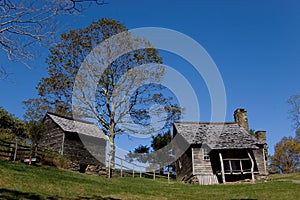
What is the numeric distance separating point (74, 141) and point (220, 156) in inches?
547

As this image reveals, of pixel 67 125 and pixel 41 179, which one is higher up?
pixel 67 125

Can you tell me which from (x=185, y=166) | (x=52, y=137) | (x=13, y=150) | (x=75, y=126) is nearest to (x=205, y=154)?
(x=185, y=166)

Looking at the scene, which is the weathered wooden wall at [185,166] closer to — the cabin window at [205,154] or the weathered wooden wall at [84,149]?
the cabin window at [205,154]

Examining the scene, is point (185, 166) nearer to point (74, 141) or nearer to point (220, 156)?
point (220, 156)

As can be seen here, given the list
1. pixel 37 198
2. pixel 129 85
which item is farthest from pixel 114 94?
pixel 37 198

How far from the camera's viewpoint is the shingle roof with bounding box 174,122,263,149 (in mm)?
27545

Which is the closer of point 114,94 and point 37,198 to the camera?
point 37,198

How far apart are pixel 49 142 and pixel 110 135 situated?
21.6 ft

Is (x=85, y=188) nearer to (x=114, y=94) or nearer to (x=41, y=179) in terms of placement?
(x=41, y=179)

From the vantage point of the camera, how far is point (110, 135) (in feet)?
94.4

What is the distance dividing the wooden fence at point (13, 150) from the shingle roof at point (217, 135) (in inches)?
531

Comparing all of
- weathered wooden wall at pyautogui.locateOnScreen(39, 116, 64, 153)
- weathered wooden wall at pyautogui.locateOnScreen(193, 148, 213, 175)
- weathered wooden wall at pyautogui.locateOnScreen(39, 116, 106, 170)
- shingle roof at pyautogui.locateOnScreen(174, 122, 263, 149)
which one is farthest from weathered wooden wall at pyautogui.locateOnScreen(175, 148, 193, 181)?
weathered wooden wall at pyautogui.locateOnScreen(39, 116, 64, 153)

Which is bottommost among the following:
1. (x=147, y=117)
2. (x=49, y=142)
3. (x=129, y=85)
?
(x=49, y=142)

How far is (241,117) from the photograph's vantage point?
33375 millimetres
